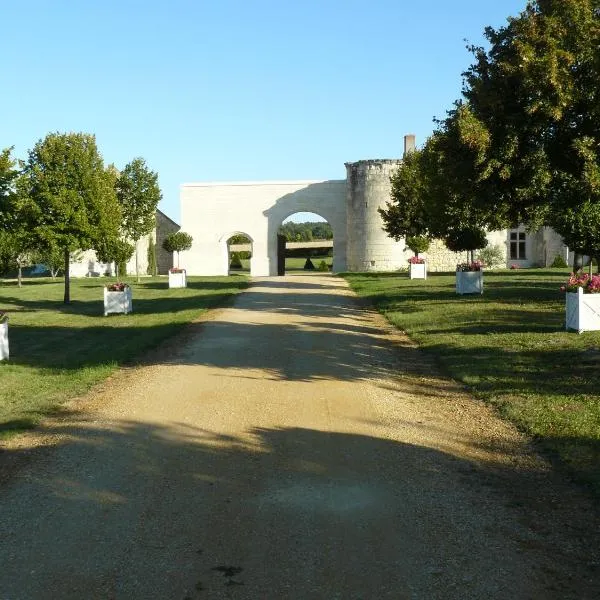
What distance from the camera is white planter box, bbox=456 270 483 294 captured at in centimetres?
2425

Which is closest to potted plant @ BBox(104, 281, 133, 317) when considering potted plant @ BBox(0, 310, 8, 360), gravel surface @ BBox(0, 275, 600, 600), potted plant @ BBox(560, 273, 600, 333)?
potted plant @ BBox(0, 310, 8, 360)

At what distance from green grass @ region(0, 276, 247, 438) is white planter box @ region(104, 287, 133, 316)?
33cm

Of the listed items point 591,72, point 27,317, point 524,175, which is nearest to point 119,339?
point 27,317

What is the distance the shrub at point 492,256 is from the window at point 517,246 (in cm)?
131

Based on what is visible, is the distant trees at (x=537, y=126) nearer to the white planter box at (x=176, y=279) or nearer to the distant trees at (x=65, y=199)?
the distant trees at (x=65, y=199)

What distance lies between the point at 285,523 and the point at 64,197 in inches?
837

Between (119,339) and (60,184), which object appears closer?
(119,339)

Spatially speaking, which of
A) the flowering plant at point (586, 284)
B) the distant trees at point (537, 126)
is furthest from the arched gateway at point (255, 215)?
the flowering plant at point (586, 284)

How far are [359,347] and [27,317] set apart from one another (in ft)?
40.1

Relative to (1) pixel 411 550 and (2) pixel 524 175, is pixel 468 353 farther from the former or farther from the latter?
(1) pixel 411 550

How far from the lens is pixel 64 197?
24422 mm

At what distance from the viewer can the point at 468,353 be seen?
12.7 m

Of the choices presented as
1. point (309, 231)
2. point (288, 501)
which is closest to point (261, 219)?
point (288, 501)

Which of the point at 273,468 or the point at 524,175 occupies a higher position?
the point at 524,175
